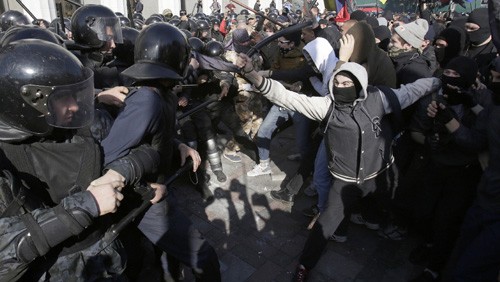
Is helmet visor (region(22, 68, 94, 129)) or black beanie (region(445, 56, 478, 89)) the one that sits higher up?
helmet visor (region(22, 68, 94, 129))

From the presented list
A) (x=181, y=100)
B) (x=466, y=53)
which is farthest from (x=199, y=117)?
(x=466, y=53)

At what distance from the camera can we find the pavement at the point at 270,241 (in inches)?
127

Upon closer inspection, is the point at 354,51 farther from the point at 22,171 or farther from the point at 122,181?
the point at 22,171

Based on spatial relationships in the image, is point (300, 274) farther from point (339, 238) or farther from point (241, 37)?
point (241, 37)

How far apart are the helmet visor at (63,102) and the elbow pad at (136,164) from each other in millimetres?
280

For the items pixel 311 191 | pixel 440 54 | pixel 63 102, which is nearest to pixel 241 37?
pixel 311 191

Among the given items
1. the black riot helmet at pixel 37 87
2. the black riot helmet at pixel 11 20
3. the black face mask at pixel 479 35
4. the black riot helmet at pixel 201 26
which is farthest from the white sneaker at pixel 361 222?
the black riot helmet at pixel 201 26

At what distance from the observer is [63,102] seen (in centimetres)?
157

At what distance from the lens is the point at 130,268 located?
288 centimetres

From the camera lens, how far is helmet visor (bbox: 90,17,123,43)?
3881mm

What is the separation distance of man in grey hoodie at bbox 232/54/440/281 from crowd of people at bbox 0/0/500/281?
0.01 m

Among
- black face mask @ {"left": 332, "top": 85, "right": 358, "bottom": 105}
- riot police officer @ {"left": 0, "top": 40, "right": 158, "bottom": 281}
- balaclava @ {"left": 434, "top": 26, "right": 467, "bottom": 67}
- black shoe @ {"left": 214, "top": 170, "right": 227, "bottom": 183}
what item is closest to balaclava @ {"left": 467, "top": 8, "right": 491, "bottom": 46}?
balaclava @ {"left": 434, "top": 26, "right": 467, "bottom": 67}

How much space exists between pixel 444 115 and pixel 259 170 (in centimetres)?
284

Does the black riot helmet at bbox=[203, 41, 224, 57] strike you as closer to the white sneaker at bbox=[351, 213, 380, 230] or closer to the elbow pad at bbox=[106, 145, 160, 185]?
the white sneaker at bbox=[351, 213, 380, 230]
